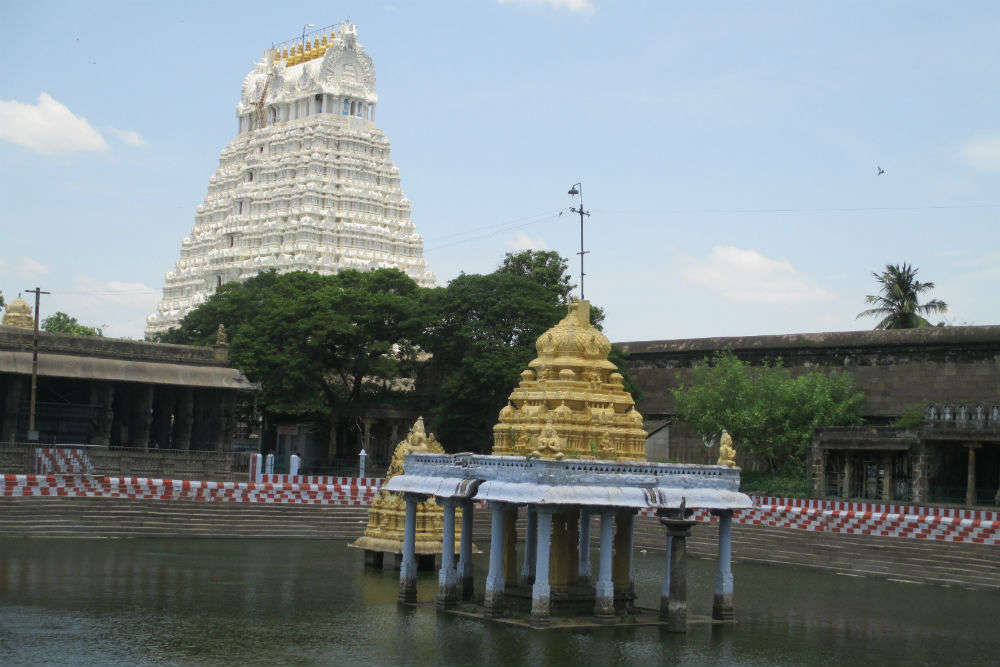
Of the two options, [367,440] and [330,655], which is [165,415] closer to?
[367,440]

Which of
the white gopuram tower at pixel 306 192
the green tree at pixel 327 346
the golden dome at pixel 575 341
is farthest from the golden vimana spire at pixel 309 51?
the golden dome at pixel 575 341

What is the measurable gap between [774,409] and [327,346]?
739 inches

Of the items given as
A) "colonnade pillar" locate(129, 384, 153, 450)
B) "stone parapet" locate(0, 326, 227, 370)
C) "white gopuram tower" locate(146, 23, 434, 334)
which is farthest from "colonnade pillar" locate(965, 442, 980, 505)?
"white gopuram tower" locate(146, 23, 434, 334)

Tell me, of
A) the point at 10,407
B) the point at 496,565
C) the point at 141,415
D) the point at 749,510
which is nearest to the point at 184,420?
the point at 141,415

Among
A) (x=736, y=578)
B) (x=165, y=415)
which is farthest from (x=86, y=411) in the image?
(x=736, y=578)

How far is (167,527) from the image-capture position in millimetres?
37000

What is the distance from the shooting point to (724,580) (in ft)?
78.2

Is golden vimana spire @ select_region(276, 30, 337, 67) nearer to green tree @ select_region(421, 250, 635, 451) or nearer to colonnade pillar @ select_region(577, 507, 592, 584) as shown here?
green tree @ select_region(421, 250, 635, 451)

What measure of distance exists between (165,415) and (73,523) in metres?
20.8

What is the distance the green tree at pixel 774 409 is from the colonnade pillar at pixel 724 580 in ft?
Result: 76.9

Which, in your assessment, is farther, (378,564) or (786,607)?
Result: (378,564)

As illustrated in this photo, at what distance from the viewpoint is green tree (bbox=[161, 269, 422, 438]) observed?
54.4 meters

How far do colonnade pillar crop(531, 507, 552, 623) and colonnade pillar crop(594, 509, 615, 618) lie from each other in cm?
109

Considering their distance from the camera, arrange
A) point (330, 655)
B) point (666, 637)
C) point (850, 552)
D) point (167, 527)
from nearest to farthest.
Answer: point (330, 655), point (666, 637), point (850, 552), point (167, 527)
